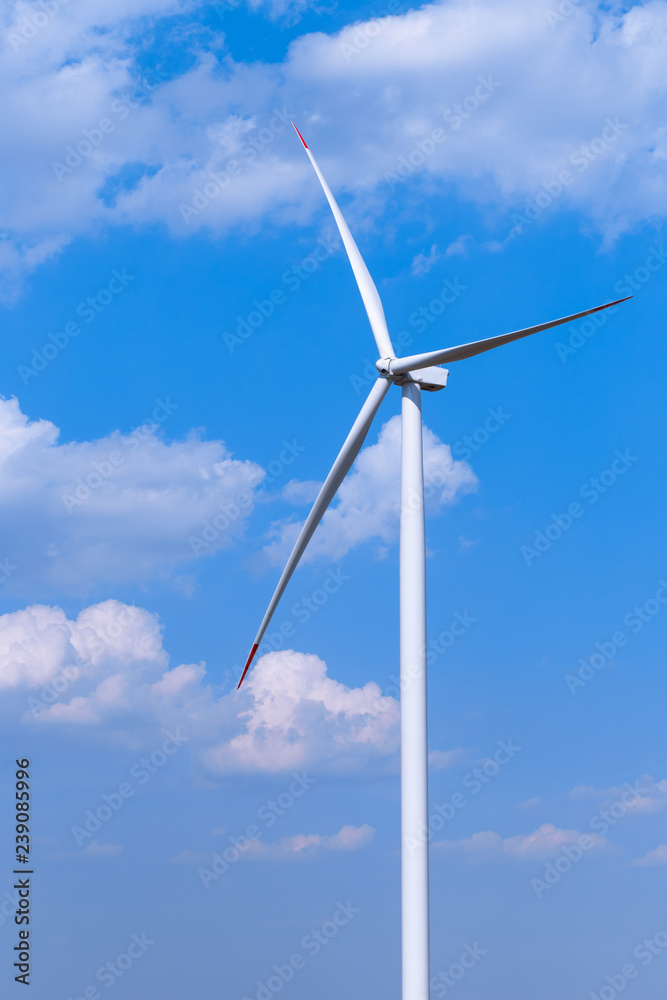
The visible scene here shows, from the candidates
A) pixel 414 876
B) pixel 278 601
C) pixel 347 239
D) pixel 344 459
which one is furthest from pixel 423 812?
pixel 347 239

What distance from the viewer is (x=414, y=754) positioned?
27.5 metres

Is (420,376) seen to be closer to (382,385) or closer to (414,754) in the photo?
(382,385)

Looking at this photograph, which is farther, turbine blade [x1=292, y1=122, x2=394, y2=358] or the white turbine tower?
turbine blade [x1=292, y1=122, x2=394, y2=358]

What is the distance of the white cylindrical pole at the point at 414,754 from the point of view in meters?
27.0

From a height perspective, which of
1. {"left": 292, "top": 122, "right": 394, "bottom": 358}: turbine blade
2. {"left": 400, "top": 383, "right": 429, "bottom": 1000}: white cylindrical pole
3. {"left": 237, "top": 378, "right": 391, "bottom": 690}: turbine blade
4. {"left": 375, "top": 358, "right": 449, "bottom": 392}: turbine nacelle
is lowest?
{"left": 400, "top": 383, "right": 429, "bottom": 1000}: white cylindrical pole

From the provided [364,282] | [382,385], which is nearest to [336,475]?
[382,385]

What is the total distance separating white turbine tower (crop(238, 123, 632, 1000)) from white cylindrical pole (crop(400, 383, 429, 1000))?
0.08ft

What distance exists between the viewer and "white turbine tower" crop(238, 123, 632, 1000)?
88.8 feet

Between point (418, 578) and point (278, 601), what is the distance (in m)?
4.96

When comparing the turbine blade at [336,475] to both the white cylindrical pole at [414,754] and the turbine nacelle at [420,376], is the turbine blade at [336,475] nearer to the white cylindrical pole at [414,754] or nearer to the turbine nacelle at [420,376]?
the turbine nacelle at [420,376]

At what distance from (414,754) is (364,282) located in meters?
14.9

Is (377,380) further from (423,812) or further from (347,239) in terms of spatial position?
(423,812)

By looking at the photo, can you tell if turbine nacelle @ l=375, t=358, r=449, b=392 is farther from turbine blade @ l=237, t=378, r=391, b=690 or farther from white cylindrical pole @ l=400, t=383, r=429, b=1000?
white cylindrical pole @ l=400, t=383, r=429, b=1000

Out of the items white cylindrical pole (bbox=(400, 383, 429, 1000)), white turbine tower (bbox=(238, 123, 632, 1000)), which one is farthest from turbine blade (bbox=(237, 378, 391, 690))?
white cylindrical pole (bbox=(400, 383, 429, 1000))
